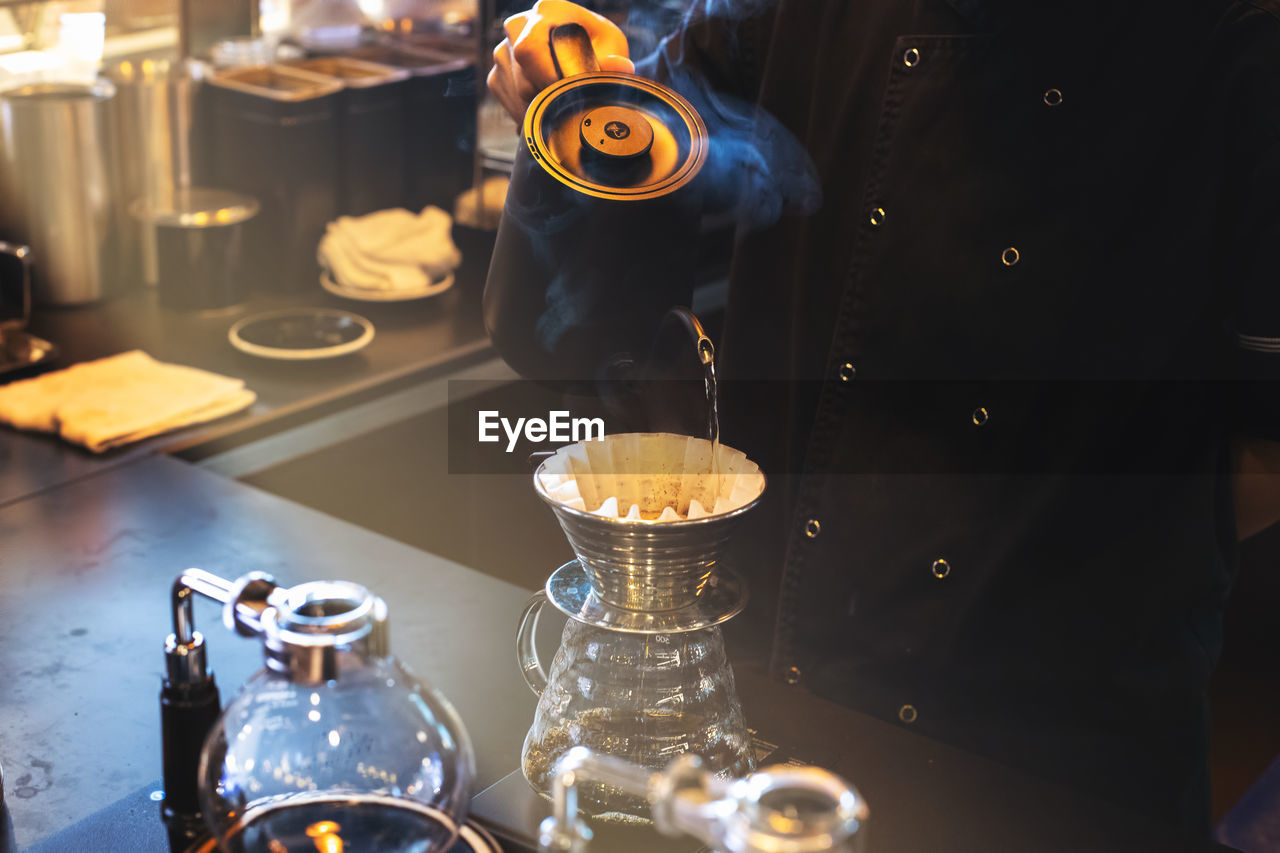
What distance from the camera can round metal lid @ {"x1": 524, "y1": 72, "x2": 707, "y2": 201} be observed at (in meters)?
1.06

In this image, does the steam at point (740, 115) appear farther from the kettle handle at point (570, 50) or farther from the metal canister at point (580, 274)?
the kettle handle at point (570, 50)

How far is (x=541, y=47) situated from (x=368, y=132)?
176cm

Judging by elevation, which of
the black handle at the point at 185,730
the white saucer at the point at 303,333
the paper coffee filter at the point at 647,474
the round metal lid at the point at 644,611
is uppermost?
the paper coffee filter at the point at 647,474

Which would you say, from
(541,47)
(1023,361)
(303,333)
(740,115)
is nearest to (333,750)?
(541,47)

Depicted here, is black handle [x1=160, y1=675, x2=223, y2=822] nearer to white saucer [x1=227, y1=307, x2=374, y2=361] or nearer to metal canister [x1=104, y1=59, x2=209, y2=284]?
white saucer [x1=227, y1=307, x2=374, y2=361]

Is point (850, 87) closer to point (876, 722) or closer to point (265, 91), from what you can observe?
point (876, 722)

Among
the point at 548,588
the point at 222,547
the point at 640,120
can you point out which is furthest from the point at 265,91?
the point at 548,588

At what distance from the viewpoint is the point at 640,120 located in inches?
41.9

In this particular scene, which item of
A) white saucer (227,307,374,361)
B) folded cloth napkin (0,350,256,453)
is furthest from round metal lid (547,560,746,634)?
white saucer (227,307,374,361)

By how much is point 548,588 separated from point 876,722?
39cm

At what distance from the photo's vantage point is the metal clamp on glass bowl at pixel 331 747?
696 mm

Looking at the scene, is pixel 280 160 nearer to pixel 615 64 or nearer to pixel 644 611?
pixel 615 64

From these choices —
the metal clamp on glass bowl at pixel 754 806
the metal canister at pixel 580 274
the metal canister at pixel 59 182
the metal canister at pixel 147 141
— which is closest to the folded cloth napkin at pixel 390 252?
the metal canister at pixel 147 141

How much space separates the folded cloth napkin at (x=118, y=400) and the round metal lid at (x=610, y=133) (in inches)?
45.5
